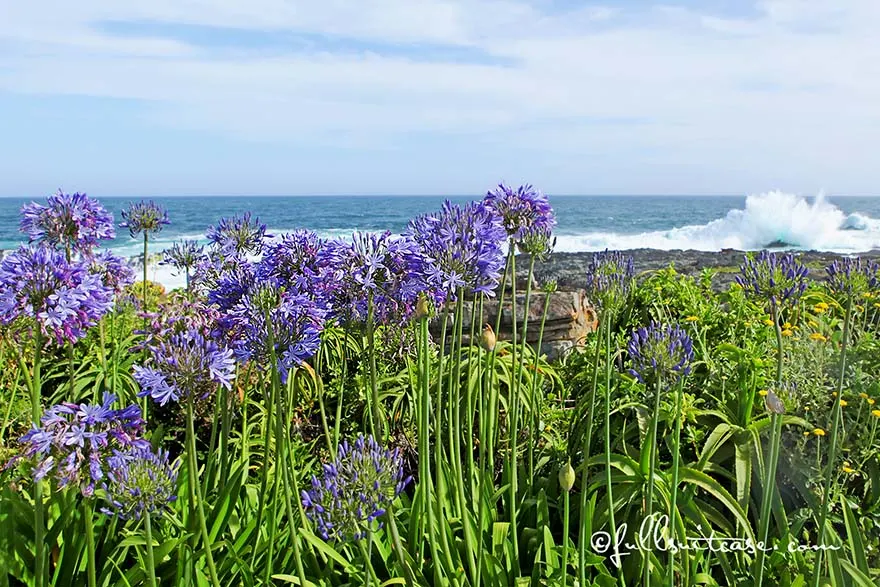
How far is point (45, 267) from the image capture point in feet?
6.88

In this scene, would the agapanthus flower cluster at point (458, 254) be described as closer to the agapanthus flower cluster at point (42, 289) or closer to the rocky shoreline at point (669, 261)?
the agapanthus flower cluster at point (42, 289)

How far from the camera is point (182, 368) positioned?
188 centimetres

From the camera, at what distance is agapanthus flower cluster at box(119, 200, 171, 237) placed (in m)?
3.89

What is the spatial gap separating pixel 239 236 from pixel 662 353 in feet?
5.82

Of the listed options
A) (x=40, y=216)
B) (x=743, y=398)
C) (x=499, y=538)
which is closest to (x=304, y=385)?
(x=40, y=216)

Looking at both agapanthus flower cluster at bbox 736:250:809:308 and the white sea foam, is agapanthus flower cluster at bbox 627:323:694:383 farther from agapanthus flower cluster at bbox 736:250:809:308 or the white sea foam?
the white sea foam

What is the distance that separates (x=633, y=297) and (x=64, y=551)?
3.80 meters

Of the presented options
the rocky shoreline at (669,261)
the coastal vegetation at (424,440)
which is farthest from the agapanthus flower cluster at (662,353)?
the rocky shoreline at (669,261)

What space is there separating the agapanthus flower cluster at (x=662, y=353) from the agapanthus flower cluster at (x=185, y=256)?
8.49 feet

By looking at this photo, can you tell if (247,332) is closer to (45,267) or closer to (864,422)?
(45,267)

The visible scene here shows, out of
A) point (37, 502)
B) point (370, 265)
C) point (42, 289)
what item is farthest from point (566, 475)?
point (42, 289)

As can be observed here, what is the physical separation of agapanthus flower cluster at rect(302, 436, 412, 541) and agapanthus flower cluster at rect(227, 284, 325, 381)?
0.39 meters

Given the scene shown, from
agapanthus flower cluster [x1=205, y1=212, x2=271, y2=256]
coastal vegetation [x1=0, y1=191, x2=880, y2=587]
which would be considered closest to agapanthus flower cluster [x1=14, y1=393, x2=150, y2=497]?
coastal vegetation [x1=0, y1=191, x2=880, y2=587]

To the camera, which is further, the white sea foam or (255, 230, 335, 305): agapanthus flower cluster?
the white sea foam
